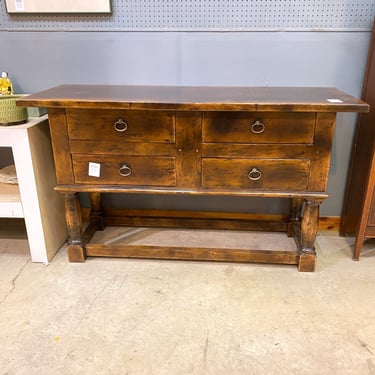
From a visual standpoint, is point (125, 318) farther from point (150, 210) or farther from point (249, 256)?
point (150, 210)

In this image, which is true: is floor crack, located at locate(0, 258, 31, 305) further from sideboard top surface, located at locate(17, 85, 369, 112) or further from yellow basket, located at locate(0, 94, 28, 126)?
sideboard top surface, located at locate(17, 85, 369, 112)

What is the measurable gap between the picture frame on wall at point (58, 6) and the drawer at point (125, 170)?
839 millimetres

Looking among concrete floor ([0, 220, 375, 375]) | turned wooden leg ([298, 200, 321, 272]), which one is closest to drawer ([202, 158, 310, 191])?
turned wooden leg ([298, 200, 321, 272])

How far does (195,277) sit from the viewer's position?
192 centimetres

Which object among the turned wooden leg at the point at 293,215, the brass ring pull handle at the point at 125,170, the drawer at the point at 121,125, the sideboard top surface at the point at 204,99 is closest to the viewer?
the sideboard top surface at the point at 204,99

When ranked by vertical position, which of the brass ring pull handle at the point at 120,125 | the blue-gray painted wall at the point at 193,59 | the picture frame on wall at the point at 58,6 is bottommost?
the brass ring pull handle at the point at 120,125

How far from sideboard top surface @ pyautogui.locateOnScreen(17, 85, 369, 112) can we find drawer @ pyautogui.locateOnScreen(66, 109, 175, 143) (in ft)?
0.23

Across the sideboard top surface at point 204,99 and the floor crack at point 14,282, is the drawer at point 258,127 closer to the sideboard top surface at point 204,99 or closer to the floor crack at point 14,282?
the sideboard top surface at point 204,99

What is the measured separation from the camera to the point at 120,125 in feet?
5.69

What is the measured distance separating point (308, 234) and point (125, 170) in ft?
3.13

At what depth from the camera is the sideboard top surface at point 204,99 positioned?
1.58 metres

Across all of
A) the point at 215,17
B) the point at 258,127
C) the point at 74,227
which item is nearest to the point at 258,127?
the point at 258,127

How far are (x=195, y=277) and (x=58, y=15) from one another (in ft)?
5.21

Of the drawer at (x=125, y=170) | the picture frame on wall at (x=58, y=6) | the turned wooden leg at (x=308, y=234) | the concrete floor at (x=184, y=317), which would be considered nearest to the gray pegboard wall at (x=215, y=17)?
the picture frame on wall at (x=58, y=6)
